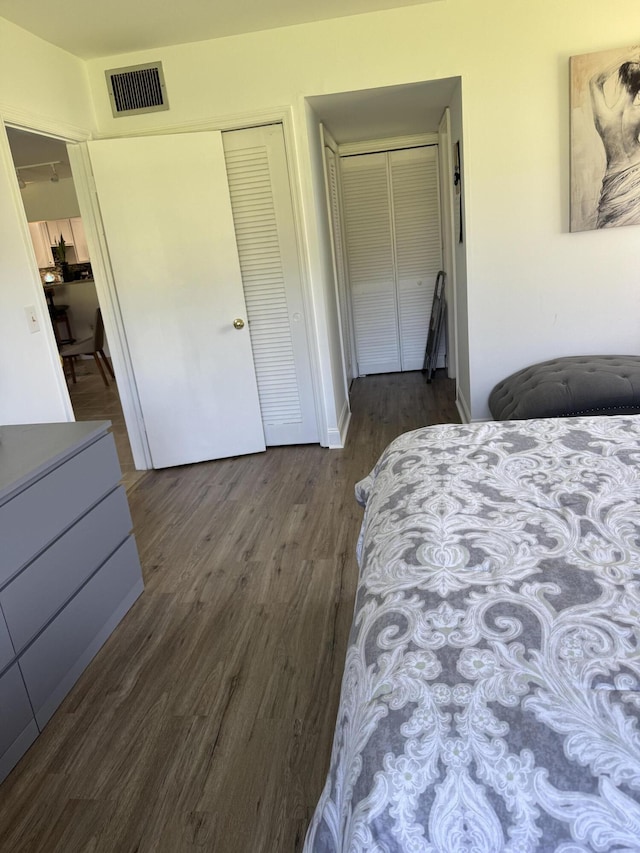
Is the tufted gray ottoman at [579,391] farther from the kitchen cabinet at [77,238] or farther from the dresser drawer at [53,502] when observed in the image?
the kitchen cabinet at [77,238]

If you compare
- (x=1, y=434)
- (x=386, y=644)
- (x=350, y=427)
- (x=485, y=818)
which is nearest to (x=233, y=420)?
(x=350, y=427)

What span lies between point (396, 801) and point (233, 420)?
3.10 m

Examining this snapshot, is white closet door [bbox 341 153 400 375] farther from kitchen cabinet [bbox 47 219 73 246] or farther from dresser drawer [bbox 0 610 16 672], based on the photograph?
kitchen cabinet [bbox 47 219 73 246]

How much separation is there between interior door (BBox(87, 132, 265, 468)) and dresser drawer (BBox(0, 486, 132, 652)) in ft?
4.84

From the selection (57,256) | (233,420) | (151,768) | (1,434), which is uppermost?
(57,256)

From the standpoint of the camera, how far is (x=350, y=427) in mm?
4195

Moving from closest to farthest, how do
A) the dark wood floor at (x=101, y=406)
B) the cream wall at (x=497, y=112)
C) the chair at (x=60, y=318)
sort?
the cream wall at (x=497, y=112) → the dark wood floor at (x=101, y=406) → the chair at (x=60, y=318)

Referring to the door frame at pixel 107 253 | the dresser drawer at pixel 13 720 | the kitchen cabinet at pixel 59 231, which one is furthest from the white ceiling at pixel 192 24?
the kitchen cabinet at pixel 59 231

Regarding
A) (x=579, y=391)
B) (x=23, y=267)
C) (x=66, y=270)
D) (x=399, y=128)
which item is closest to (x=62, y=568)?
(x=23, y=267)

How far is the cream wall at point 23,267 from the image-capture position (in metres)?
2.49

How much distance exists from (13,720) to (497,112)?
341 centimetres

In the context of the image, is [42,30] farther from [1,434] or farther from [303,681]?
[303,681]

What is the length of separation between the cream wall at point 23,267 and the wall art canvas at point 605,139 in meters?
2.65

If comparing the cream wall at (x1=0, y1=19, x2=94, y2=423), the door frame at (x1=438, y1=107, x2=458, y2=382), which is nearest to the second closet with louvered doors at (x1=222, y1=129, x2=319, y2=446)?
the cream wall at (x1=0, y1=19, x2=94, y2=423)
